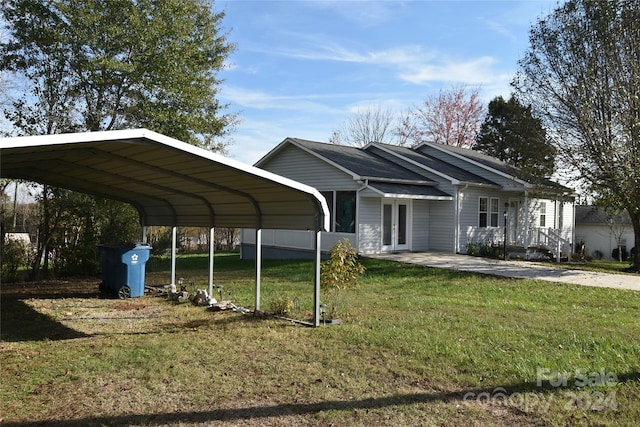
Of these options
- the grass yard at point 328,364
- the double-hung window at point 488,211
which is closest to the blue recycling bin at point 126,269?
the grass yard at point 328,364

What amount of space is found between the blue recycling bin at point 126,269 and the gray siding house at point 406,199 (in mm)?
7591

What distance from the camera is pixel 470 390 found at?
16.6 ft

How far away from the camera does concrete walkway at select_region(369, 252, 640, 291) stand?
1367 centimetres

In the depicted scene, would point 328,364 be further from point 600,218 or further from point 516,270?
point 600,218

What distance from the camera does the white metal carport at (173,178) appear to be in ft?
20.1

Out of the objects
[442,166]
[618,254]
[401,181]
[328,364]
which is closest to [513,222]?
[442,166]

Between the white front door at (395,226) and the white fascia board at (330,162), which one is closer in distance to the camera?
the white fascia board at (330,162)

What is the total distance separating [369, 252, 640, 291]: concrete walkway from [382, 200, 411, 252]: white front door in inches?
22.8

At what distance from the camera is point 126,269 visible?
10.8 m

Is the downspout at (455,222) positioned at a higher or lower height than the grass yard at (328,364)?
higher

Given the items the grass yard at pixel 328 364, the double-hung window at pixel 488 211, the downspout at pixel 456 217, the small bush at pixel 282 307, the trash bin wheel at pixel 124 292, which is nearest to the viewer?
the grass yard at pixel 328 364

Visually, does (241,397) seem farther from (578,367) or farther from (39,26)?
(39,26)

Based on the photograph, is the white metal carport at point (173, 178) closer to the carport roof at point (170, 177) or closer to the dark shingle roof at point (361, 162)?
the carport roof at point (170, 177)

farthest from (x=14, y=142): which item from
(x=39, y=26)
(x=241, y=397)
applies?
(x=39, y=26)
